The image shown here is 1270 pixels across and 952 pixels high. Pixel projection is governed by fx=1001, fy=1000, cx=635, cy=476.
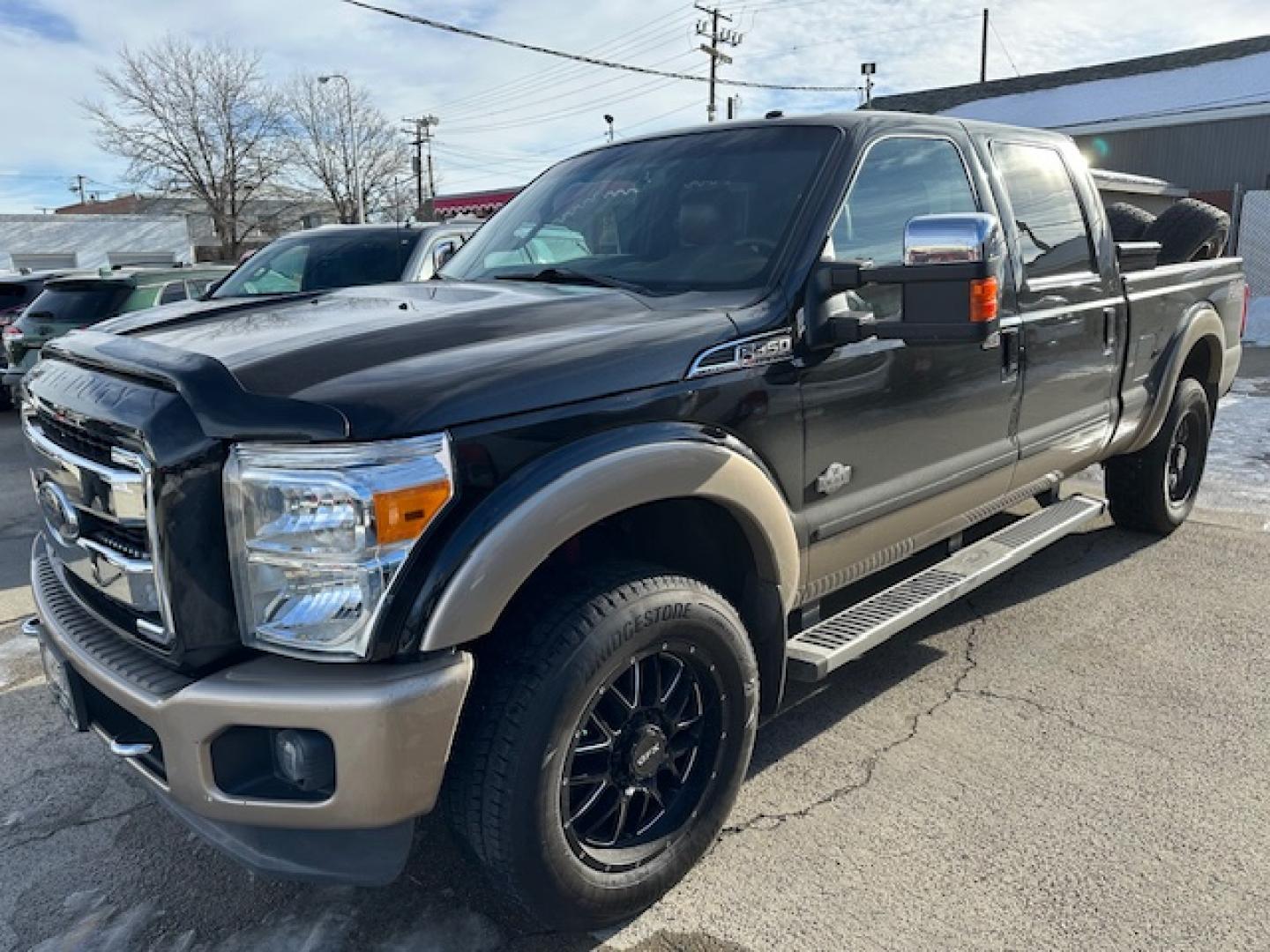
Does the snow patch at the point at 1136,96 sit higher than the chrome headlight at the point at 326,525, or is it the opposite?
the snow patch at the point at 1136,96

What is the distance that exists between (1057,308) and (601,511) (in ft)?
8.16

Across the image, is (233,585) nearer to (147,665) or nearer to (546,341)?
(147,665)

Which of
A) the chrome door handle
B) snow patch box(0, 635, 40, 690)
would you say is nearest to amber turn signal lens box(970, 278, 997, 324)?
the chrome door handle

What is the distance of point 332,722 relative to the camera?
1.92 m

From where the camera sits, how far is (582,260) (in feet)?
10.7

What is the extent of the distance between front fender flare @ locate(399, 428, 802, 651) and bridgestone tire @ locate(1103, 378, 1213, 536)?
3.23 metres

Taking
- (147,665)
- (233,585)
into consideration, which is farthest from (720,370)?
(147,665)

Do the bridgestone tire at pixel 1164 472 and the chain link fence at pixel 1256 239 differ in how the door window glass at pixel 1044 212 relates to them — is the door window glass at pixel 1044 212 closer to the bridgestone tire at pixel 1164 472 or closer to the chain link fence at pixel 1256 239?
the bridgestone tire at pixel 1164 472

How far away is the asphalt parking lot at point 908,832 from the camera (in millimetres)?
2434

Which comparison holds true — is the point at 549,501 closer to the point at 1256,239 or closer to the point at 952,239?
the point at 952,239

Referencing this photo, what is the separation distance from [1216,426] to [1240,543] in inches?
143

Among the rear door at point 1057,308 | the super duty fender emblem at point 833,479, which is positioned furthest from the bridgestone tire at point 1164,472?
the super duty fender emblem at point 833,479

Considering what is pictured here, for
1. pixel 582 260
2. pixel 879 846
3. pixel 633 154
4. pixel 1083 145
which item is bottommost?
pixel 879 846

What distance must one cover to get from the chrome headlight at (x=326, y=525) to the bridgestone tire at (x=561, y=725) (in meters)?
0.36
